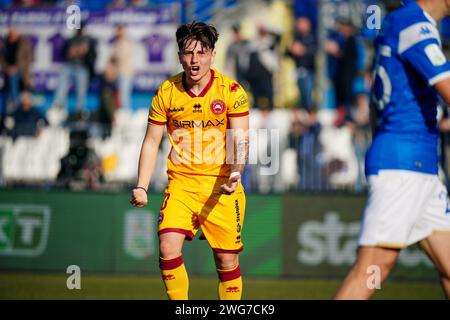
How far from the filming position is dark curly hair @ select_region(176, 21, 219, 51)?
8.51 m

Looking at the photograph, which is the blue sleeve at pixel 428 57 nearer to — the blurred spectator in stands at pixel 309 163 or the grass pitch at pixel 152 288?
the grass pitch at pixel 152 288

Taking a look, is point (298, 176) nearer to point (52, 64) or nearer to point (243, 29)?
point (243, 29)

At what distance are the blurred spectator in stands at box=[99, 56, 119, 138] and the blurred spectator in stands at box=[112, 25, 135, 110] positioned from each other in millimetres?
162

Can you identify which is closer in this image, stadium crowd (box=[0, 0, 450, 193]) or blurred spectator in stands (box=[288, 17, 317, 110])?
stadium crowd (box=[0, 0, 450, 193])

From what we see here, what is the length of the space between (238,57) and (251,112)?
50.1 inches

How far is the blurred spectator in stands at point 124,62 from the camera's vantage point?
64.7ft

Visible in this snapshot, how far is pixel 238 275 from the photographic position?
9.09 metres

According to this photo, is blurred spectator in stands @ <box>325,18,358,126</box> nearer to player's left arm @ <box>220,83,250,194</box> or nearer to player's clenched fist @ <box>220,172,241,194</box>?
player's left arm @ <box>220,83,250,194</box>

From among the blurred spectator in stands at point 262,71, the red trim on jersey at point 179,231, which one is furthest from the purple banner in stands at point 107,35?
the red trim on jersey at point 179,231

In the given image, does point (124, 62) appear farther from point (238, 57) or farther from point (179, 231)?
point (179, 231)

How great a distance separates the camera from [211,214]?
29.3 ft

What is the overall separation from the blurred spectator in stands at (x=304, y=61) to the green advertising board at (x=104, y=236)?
11.9 feet

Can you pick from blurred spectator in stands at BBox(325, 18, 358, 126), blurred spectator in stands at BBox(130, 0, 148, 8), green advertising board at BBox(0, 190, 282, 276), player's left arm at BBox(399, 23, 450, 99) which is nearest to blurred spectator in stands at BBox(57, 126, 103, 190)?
green advertising board at BBox(0, 190, 282, 276)
